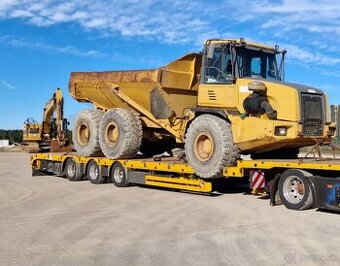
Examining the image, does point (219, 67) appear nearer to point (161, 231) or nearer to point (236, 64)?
point (236, 64)

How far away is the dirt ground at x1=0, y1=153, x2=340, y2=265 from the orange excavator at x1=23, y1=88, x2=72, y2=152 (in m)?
7.90

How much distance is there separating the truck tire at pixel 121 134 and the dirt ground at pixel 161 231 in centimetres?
243

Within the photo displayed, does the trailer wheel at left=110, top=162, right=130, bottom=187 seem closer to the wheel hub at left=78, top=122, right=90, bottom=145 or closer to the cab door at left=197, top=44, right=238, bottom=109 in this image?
the wheel hub at left=78, top=122, right=90, bottom=145

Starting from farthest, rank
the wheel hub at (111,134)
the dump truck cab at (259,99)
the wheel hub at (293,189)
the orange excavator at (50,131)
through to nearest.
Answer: the orange excavator at (50,131) → the wheel hub at (111,134) → the dump truck cab at (259,99) → the wheel hub at (293,189)

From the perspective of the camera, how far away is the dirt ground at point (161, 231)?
7.23 metres

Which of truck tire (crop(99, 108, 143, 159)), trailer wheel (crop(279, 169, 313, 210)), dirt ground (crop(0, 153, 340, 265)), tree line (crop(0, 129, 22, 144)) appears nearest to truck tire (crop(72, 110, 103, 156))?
truck tire (crop(99, 108, 143, 159))

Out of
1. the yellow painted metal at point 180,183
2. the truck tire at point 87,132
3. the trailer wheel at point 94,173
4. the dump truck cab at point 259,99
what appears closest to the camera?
the dump truck cab at point 259,99

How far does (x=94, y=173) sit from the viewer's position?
57.8ft

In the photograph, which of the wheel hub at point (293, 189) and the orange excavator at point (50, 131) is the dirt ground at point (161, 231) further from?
the orange excavator at point (50, 131)

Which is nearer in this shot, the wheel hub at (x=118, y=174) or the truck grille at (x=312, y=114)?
the truck grille at (x=312, y=114)

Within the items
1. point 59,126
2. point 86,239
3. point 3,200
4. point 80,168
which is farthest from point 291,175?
point 59,126

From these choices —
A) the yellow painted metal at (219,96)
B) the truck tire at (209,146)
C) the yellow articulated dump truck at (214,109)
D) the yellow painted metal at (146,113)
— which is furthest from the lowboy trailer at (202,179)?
the yellow painted metal at (219,96)

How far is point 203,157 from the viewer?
13.4m

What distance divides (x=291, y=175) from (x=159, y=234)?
12.2ft
